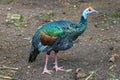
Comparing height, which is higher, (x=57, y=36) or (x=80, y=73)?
(x=57, y=36)

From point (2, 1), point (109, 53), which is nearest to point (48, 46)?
point (109, 53)

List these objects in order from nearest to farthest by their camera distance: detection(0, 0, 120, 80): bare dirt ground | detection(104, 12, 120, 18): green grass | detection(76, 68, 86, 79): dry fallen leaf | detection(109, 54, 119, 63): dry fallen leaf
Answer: detection(76, 68, 86, 79): dry fallen leaf
detection(0, 0, 120, 80): bare dirt ground
detection(109, 54, 119, 63): dry fallen leaf
detection(104, 12, 120, 18): green grass

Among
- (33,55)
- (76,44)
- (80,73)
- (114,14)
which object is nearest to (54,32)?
(33,55)

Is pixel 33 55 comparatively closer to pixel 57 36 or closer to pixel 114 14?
pixel 57 36

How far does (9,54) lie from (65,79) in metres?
1.66

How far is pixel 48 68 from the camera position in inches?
259

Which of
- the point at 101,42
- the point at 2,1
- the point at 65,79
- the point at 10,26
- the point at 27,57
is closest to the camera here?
the point at 65,79

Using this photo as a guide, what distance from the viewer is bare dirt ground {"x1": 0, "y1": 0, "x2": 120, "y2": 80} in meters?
6.35

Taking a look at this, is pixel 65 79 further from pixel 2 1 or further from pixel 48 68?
pixel 2 1

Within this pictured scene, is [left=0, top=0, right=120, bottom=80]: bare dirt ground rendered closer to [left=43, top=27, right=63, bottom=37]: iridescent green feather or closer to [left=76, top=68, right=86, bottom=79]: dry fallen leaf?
[left=76, top=68, right=86, bottom=79]: dry fallen leaf

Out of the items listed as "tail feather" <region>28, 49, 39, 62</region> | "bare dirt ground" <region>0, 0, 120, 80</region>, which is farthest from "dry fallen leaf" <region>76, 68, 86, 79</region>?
"tail feather" <region>28, 49, 39, 62</region>

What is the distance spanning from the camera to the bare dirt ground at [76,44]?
635 cm

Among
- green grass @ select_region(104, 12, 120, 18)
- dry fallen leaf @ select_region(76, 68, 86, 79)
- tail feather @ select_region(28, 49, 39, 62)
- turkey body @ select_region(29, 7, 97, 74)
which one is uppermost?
turkey body @ select_region(29, 7, 97, 74)

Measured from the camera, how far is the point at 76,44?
7.94 metres
